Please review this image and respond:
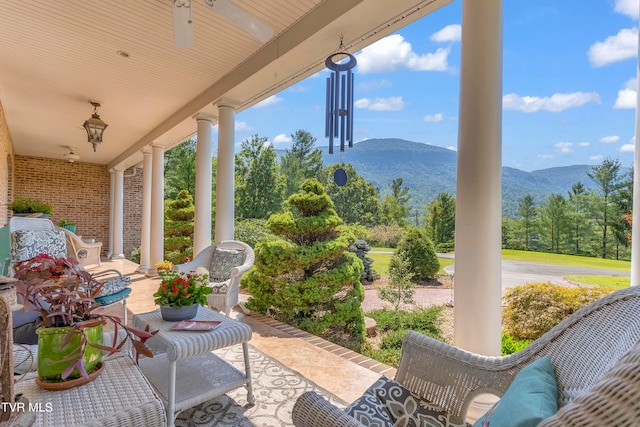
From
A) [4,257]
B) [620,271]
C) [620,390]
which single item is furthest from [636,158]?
[4,257]

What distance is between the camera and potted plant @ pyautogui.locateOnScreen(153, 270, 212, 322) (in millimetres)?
2057

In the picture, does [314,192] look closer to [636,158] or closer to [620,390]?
[636,158]

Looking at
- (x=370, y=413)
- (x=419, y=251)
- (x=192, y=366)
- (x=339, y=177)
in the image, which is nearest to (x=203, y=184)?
(x=339, y=177)

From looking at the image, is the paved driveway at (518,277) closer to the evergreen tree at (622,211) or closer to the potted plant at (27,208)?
the evergreen tree at (622,211)

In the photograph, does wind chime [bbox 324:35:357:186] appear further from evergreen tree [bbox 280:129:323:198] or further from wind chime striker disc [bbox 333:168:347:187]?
evergreen tree [bbox 280:129:323:198]

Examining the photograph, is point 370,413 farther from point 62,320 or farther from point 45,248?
point 45,248

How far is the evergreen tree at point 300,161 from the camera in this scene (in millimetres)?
15391

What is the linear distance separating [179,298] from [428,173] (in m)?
9.80

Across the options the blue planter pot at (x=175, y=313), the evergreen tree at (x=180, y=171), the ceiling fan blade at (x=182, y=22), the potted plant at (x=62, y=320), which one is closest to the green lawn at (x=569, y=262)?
the blue planter pot at (x=175, y=313)

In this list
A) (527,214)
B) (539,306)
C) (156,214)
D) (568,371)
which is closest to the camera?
(568,371)

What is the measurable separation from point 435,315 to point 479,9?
354 cm

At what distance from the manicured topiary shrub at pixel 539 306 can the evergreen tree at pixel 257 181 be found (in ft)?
35.2

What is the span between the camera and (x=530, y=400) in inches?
29.1

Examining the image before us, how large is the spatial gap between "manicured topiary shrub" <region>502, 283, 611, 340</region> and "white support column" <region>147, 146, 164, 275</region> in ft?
19.4
